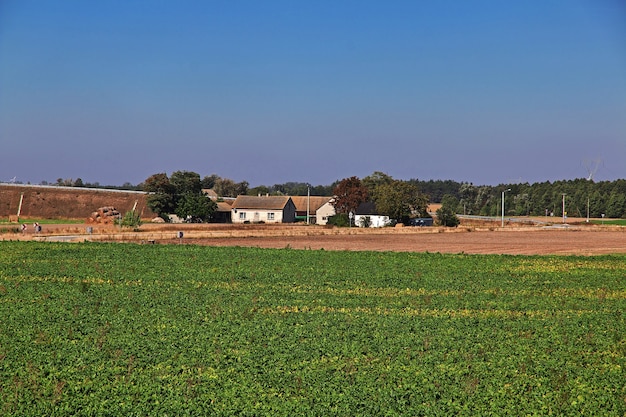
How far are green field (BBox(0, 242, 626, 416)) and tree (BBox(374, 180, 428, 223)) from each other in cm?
7491

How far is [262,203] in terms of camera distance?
436 ft

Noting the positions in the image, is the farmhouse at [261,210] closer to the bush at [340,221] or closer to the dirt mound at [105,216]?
the bush at [340,221]

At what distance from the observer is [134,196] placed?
5640 inches

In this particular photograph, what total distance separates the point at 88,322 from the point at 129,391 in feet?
25.8

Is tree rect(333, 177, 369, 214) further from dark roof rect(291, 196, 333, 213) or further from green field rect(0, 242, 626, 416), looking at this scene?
green field rect(0, 242, 626, 416)

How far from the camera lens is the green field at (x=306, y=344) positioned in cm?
1467

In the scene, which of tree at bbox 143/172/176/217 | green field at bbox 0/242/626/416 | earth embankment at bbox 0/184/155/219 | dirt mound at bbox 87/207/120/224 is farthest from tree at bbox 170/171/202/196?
green field at bbox 0/242/626/416

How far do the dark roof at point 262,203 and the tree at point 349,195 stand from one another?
361 inches

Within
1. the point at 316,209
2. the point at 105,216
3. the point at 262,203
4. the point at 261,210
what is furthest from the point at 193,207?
the point at 316,209

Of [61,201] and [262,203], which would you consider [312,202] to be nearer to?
[262,203]

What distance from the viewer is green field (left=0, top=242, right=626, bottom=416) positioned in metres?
14.7

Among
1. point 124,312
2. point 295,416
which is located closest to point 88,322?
point 124,312

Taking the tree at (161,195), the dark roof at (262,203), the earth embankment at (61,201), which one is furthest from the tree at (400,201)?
the earth embankment at (61,201)

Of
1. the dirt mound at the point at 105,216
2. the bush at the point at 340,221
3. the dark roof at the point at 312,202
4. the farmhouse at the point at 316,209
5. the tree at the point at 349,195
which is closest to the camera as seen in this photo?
the dirt mound at the point at 105,216
